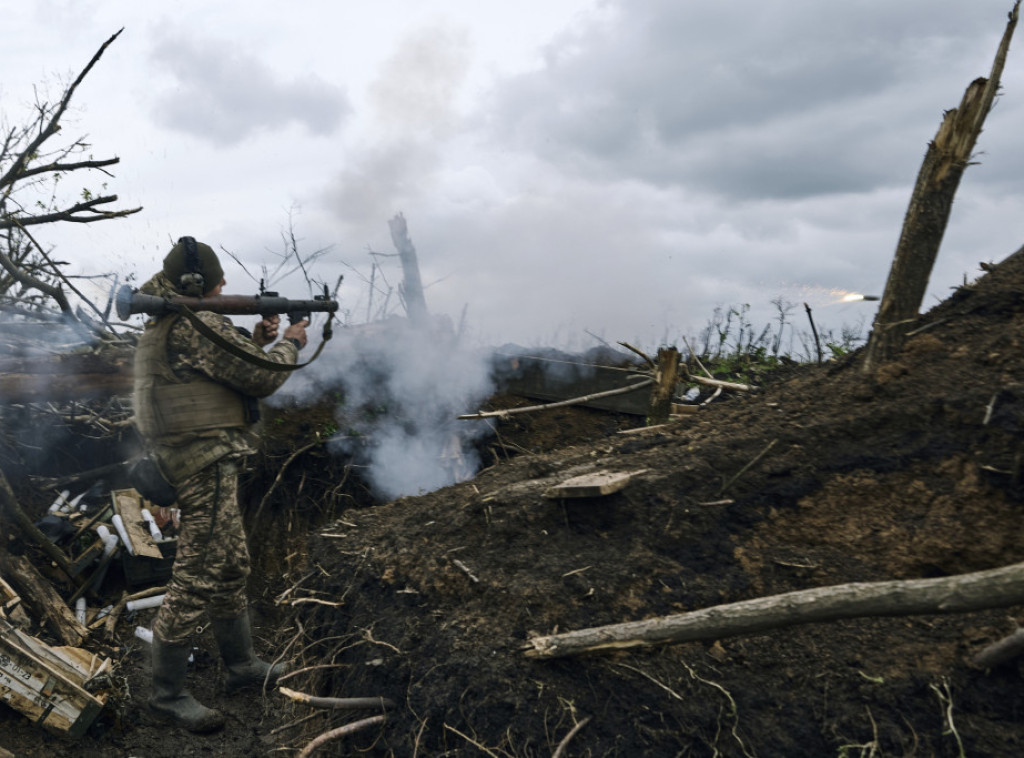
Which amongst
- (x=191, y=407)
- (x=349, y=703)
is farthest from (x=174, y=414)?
(x=349, y=703)

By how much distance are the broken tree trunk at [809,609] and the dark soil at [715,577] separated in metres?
0.08

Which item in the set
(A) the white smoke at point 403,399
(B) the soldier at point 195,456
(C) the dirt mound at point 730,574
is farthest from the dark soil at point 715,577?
(A) the white smoke at point 403,399

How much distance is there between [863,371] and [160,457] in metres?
3.96

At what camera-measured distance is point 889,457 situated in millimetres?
2809

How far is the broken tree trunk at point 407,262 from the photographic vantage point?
1022 cm

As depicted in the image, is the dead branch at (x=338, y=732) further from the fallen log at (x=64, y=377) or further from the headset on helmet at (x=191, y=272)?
the fallen log at (x=64, y=377)

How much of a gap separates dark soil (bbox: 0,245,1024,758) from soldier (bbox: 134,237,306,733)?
1.72ft

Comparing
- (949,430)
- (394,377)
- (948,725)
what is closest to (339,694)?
(948,725)

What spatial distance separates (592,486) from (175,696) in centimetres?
296

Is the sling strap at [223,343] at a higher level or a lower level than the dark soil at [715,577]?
higher

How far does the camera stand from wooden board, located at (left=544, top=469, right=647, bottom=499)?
2.93 m

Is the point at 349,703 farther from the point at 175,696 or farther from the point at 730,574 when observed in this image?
the point at 175,696

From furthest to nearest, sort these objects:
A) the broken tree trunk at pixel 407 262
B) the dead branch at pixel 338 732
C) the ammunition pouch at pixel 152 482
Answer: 1. the broken tree trunk at pixel 407 262
2. the ammunition pouch at pixel 152 482
3. the dead branch at pixel 338 732

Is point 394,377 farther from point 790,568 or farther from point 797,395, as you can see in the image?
point 790,568
